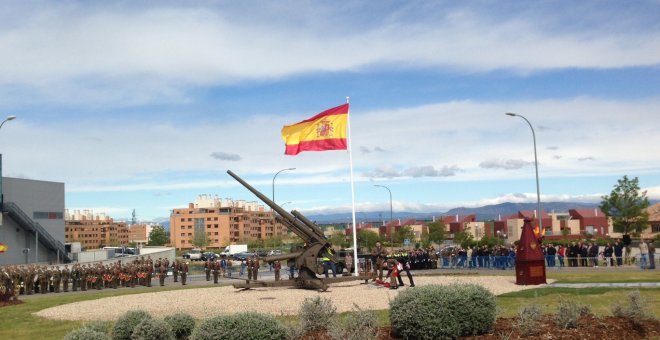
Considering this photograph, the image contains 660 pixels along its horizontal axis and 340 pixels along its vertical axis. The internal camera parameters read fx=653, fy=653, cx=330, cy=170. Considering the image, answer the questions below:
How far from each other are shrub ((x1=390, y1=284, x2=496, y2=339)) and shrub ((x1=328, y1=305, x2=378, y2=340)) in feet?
1.34

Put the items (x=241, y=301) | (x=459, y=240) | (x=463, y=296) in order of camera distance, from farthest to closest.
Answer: (x=459, y=240)
(x=241, y=301)
(x=463, y=296)

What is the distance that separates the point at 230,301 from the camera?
21.7m

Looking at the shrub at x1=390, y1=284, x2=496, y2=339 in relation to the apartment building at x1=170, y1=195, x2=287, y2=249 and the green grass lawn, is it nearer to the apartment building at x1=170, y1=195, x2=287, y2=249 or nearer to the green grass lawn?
the green grass lawn

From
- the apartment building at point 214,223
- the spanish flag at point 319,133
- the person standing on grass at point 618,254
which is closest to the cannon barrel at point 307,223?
the spanish flag at point 319,133

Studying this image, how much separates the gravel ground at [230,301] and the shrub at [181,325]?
631 cm

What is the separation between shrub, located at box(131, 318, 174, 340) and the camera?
10180 mm

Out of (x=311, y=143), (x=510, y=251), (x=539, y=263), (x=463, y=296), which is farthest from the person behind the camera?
(x=510, y=251)

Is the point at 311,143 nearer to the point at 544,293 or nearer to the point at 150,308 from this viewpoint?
the point at 150,308

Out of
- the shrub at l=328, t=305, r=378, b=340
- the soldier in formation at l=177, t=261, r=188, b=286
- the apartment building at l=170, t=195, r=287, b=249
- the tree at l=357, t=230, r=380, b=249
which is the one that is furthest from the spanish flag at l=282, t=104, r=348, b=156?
the apartment building at l=170, t=195, r=287, b=249

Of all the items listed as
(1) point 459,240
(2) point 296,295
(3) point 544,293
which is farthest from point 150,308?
(1) point 459,240

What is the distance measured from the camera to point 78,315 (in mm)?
19625

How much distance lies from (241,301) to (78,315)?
5.03m

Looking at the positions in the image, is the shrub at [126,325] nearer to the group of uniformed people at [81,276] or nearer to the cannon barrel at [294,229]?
the cannon barrel at [294,229]

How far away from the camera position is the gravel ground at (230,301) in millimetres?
19062
